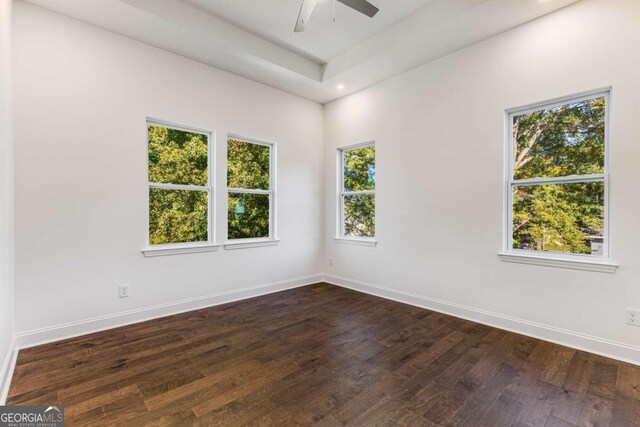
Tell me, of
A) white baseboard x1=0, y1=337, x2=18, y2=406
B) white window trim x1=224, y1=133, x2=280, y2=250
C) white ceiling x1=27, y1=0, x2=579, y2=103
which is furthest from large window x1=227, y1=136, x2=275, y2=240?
white baseboard x1=0, y1=337, x2=18, y2=406

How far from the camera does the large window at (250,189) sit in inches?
162

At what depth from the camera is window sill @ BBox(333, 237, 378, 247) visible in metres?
4.38

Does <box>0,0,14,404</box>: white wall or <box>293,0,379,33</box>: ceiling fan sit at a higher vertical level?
<box>293,0,379,33</box>: ceiling fan

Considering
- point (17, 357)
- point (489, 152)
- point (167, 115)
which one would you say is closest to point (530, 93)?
point (489, 152)

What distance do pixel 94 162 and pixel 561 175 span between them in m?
4.50

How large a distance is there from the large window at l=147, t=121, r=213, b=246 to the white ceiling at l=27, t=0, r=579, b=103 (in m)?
0.98

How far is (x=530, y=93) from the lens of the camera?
2.93m

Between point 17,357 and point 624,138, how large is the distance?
527cm

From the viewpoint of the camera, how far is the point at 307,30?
3.46 m

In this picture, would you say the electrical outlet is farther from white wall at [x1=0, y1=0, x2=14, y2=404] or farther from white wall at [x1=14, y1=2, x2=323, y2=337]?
white wall at [x1=0, y1=0, x2=14, y2=404]

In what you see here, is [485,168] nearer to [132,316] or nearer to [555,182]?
[555,182]

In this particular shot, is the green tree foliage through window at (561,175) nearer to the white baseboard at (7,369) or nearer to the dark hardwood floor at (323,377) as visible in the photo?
the dark hardwood floor at (323,377)

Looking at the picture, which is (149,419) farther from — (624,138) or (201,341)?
(624,138)

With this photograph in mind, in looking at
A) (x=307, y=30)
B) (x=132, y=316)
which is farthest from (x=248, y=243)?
(x=307, y=30)
